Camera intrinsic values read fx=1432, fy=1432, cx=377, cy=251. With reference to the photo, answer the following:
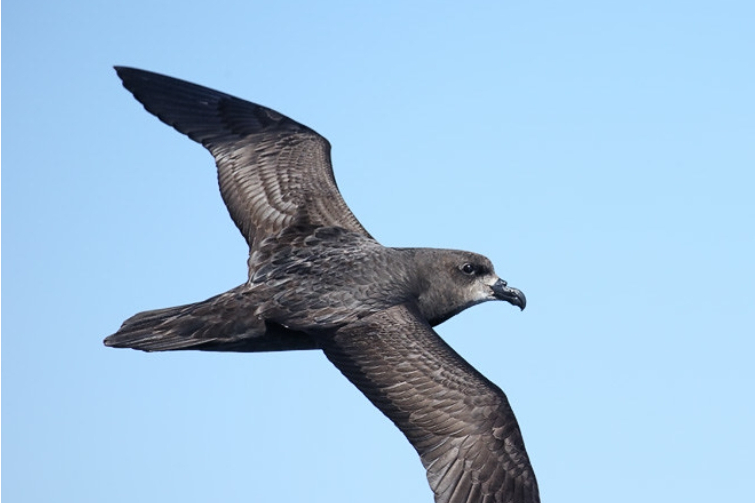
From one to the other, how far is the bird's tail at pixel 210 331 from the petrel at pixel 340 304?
0.5 inches

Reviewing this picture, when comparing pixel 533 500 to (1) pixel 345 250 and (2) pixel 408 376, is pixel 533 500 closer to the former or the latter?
(2) pixel 408 376

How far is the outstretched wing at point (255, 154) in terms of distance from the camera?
17297mm

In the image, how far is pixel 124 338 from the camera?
607 inches

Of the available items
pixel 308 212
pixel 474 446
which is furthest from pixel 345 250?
pixel 474 446

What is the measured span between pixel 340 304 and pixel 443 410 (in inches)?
69.7

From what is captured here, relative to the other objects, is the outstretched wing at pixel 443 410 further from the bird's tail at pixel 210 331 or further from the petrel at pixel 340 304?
the bird's tail at pixel 210 331

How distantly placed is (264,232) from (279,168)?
115cm

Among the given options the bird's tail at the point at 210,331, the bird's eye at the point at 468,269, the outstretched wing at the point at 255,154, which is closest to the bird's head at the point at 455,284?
the bird's eye at the point at 468,269

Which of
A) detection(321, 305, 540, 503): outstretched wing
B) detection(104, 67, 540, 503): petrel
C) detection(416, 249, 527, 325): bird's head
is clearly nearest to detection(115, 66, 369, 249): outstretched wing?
detection(104, 67, 540, 503): petrel

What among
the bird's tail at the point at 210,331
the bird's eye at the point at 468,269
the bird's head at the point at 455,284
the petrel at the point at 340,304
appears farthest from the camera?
the bird's eye at the point at 468,269

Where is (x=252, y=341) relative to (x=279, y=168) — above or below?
Answer: below

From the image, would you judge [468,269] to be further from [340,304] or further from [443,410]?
[443,410]

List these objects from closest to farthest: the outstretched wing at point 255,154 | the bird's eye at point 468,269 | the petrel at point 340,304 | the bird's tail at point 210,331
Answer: the petrel at point 340,304 < the bird's tail at point 210,331 < the bird's eye at point 468,269 < the outstretched wing at point 255,154

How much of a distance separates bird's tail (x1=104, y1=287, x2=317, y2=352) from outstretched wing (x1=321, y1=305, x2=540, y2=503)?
77cm
